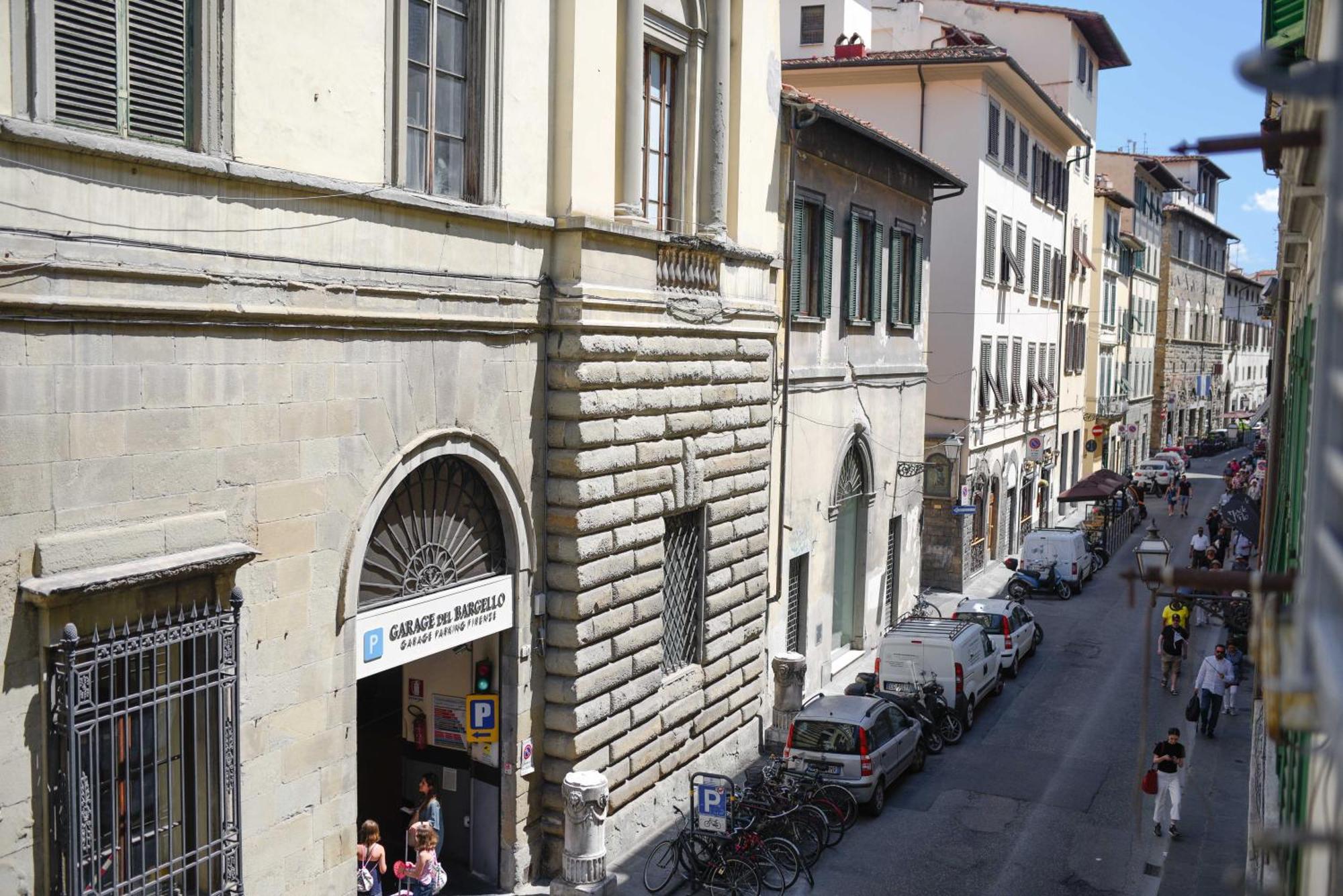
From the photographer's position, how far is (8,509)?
26.6 feet

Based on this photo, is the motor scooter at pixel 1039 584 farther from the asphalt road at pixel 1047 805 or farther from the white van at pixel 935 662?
the white van at pixel 935 662

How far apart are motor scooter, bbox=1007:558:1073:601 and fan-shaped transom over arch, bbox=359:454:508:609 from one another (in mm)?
20781

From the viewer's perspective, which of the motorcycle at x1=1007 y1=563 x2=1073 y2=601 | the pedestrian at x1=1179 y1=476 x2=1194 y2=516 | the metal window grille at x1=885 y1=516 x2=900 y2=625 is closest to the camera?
the metal window grille at x1=885 y1=516 x2=900 y2=625

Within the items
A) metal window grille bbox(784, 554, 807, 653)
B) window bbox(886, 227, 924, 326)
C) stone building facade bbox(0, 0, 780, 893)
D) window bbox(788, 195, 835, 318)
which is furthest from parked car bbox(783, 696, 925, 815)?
window bbox(886, 227, 924, 326)

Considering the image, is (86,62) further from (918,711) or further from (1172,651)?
(1172,651)

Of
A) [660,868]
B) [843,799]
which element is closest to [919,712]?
[843,799]

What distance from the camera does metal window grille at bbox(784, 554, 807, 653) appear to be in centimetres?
2103

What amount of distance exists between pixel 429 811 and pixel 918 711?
27.4 feet

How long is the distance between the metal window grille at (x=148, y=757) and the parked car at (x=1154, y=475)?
161ft

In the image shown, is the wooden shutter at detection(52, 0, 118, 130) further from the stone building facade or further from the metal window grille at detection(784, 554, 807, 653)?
the metal window grille at detection(784, 554, 807, 653)

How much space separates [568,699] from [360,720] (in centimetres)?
427

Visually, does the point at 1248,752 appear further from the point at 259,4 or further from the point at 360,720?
the point at 259,4

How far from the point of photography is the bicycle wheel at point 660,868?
1355 cm

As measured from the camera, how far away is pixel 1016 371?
37.0m
